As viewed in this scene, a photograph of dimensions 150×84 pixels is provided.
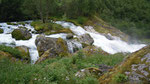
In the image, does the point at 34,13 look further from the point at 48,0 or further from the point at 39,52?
the point at 39,52

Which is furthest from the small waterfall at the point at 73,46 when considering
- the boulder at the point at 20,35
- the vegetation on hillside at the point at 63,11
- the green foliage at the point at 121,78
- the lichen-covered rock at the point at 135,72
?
the vegetation on hillside at the point at 63,11

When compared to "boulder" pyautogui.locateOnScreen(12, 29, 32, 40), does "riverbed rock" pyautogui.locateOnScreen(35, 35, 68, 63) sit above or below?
above

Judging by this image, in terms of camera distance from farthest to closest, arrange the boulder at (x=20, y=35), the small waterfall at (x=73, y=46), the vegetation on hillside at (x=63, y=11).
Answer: the vegetation on hillside at (x=63, y=11)
the boulder at (x=20, y=35)
the small waterfall at (x=73, y=46)

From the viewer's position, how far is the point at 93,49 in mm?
10867

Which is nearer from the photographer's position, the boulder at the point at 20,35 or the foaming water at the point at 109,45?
the boulder at the point at 20,35

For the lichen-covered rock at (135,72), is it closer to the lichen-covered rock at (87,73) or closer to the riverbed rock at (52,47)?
the lichen-covered rock at (87,73)

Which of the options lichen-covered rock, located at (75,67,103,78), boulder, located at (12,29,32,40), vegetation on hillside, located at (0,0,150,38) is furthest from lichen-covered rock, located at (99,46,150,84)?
vegetation on hillside, located at (0,0,150,38)

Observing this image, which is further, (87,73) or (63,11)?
(63,11)

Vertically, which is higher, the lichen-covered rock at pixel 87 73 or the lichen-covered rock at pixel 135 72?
the lichen-covered rock at pixel 135 72

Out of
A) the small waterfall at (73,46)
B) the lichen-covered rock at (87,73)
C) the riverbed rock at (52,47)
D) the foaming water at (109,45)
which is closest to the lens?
the lichen-covered rock at (87,73)

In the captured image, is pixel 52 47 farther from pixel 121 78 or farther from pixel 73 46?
pixel 121 78

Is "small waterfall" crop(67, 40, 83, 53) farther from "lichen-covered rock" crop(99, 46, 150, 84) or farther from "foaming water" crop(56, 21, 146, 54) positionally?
"lichen-covered rock" crop(99, 46, 150, 84)

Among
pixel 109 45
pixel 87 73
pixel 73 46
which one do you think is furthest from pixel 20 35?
pixel 87 73

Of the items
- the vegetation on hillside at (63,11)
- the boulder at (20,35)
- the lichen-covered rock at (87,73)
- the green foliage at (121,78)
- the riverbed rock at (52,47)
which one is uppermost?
the green foliage at (121,78)
